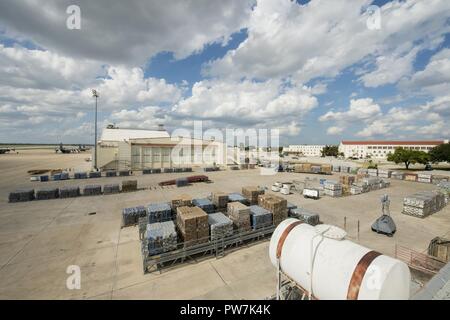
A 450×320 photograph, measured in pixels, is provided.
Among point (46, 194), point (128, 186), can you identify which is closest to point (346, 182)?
point (128, 186)

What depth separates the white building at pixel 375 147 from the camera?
140250 mm

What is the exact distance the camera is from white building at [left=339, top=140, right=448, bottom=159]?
460 feet

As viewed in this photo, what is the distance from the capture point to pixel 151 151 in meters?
60.9

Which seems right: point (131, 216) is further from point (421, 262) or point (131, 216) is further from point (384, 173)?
point (384, 173)

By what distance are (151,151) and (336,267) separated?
60773mm

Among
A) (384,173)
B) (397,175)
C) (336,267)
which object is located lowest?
(397,175)

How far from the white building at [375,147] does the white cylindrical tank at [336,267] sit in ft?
571

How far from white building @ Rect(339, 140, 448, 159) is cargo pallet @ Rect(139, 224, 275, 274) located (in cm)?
16908

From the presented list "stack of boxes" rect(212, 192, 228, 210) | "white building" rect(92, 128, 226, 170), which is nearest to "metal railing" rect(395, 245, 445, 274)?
"stack of boxes" rect(212, 192, 228, 210)
